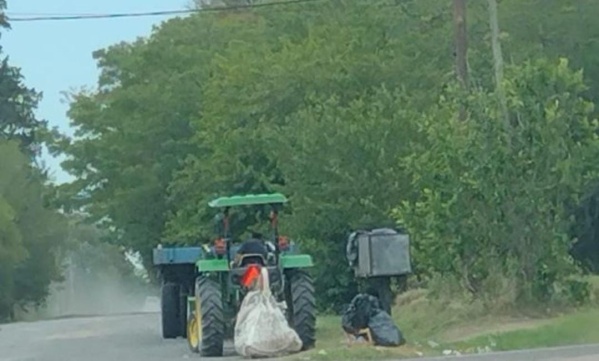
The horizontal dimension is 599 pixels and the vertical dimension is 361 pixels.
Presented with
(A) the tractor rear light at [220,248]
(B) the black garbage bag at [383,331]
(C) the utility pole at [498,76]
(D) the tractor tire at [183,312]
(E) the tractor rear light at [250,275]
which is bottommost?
(B) the black garbage bag at [383,331]

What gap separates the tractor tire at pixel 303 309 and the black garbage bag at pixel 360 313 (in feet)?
2.54

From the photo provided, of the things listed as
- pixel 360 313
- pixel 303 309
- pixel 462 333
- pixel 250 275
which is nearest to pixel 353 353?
pixel 360 313

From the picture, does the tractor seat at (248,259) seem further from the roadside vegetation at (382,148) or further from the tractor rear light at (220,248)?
the roadside vegetation at (382,148)

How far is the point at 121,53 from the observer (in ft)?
225

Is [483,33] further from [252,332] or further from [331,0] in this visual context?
[252,332]

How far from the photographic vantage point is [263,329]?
22.5 m

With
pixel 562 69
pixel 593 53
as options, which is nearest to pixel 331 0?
pixel 593 53

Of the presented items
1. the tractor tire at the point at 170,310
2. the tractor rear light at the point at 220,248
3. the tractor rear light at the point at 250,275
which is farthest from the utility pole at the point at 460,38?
the tractor rear light at the point at 250,275

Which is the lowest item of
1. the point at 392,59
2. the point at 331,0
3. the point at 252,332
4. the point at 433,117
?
the point at 252,332

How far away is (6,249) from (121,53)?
17.0m

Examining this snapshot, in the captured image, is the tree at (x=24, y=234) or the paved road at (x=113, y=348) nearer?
the paved road at (x=113, y=348)

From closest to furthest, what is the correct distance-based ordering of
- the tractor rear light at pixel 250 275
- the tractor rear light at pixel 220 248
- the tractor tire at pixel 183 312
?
1. the tractor rear light at pixel 250 275
2. the tractor rear light at pixel 220 248
3. the tractor tire at pixel 183 312

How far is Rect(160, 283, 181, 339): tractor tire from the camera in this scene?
98.9ft

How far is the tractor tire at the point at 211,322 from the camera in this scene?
23.5 meters
